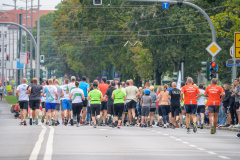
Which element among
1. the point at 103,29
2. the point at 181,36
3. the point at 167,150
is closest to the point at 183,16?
the point at 181,36

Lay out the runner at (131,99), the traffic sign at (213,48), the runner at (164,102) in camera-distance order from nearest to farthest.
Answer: the runner at (164,102), the runner at (131,99), the traffic sign at (213,48)

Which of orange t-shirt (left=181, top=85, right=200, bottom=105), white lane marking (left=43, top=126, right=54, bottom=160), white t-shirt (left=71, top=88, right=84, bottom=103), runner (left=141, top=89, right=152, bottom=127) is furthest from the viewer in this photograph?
runner (left=141, top=89, right=152, bottom=127)

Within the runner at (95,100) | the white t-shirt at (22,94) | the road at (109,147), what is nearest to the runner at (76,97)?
the runner at (95,100)

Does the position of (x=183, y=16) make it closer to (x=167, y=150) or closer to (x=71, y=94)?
(x=71, y=94)

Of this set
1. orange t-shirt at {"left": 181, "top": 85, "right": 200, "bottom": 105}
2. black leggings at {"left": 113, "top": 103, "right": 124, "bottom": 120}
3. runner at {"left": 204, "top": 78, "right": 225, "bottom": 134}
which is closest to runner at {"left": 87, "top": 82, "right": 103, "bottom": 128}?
black leggings at {"left": 113, "top": 103, "right": 124, "bottom": 120}

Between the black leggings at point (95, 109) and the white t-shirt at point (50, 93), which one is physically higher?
the white t-shirt at point (50, 93)

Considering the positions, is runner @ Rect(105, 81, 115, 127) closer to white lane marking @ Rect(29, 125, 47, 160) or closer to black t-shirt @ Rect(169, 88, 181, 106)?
black t-shirt @ Rect(169, 88, 181, 106)

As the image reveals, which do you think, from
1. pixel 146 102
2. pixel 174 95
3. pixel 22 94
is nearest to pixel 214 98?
pixel 174 95

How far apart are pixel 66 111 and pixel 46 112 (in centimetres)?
83

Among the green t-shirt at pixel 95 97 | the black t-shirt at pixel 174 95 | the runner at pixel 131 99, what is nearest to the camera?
the green t-shirt at pixel 95 97

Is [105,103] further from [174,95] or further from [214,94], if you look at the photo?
[214,94]

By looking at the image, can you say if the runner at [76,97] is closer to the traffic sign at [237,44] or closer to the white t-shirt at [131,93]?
the white t-shirt at [131,93]

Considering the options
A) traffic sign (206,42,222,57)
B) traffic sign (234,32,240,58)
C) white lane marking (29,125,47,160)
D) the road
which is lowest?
the road

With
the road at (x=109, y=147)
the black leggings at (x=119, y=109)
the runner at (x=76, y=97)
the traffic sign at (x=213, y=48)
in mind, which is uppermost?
the traffic sign at (x=213, y=48)
